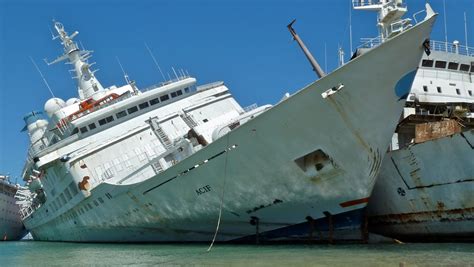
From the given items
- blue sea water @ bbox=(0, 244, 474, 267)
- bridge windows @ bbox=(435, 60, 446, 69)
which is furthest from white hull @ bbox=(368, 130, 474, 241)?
→ bridge windows @ bbox=(435, 60, 446, 69)

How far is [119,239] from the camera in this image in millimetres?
21281

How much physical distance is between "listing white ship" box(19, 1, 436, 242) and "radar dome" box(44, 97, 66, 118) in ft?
12.5

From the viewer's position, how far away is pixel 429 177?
1471 centimetres

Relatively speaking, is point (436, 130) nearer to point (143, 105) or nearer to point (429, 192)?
point (429, 192)

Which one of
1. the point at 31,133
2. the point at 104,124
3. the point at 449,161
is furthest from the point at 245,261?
the point at 31,133

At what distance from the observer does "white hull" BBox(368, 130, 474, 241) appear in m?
13.9

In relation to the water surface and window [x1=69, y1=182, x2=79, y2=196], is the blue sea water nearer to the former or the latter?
the water surface

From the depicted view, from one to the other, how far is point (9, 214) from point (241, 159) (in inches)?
1277

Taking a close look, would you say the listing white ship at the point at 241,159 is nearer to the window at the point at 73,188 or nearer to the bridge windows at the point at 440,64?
the window at the point at 73,188

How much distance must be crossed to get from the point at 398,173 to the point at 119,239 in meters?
11.6

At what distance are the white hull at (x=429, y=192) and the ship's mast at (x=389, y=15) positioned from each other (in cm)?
697

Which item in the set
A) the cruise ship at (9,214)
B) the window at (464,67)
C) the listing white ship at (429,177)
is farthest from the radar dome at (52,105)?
the window at (464,67)

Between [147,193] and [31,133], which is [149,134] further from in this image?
[31,133]

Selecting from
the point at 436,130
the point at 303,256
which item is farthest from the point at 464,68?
the point at 303,256
